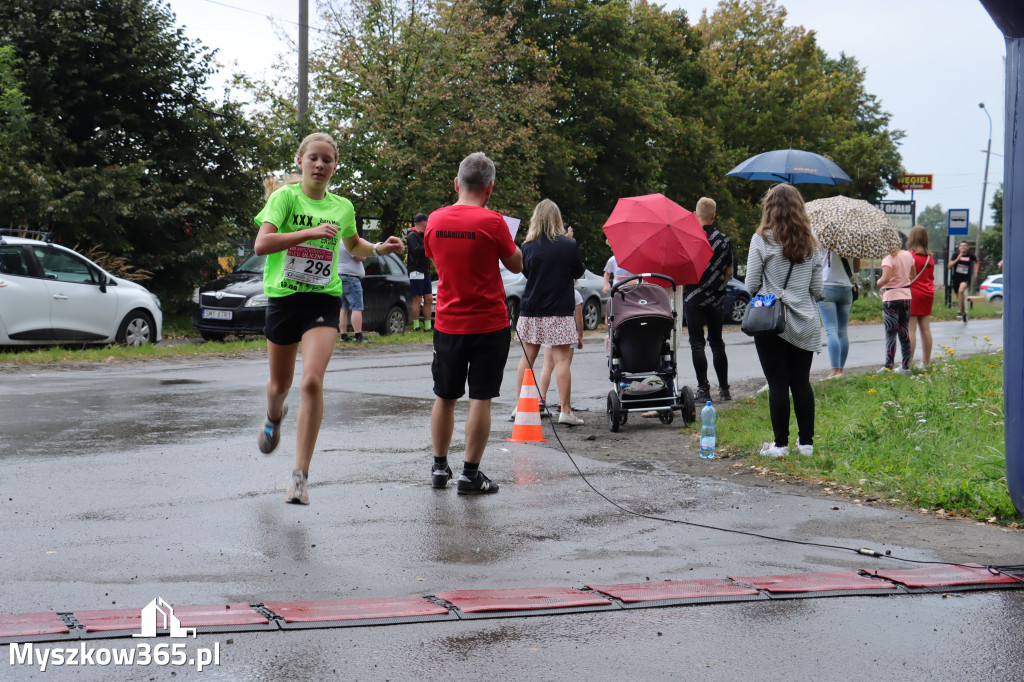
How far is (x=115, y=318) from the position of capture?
1695 centimetres

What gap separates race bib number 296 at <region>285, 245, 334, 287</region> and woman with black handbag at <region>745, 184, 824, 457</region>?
3.28 m

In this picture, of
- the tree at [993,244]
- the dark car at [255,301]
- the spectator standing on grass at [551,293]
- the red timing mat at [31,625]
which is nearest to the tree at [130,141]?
the dark car at [255,301]

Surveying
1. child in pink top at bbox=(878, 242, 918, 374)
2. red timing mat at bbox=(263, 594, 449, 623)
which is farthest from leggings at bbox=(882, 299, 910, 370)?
red timing mat at bbox=(263, 594, 449, 623)

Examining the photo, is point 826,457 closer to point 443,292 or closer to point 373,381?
point 443,292

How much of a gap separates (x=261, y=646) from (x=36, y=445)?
5028 mm

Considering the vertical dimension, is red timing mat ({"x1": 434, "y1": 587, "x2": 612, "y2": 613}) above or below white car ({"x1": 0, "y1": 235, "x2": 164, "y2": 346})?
below

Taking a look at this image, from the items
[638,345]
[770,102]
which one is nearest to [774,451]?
[638,345]

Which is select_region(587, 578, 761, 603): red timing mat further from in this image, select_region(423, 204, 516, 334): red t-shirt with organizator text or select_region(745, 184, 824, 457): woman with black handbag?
select_region(745, 184, 824, 457): woman with black handbag

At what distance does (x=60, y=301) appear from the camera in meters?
16.0

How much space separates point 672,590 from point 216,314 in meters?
15.4

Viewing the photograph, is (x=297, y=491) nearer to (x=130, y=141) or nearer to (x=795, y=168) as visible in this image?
(x=795, y=168)

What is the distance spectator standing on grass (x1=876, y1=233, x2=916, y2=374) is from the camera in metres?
13.0

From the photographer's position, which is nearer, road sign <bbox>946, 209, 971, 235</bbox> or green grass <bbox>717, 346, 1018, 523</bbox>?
green grass <bbox>717, 346, 1018, 523</bbox>

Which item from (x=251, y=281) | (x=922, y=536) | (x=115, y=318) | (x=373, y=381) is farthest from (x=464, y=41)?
(x=922, y=536)
